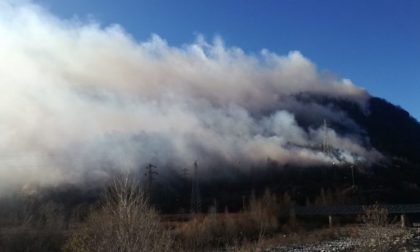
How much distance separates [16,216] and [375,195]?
125363 mm

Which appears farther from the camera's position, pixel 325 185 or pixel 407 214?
pixel 325 185

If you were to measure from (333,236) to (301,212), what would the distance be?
2357 centimetres

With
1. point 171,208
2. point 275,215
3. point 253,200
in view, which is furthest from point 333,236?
point 171,208

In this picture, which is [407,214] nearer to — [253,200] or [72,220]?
[253,200]

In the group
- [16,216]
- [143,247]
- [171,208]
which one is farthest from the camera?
[171,208]

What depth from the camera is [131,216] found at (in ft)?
69.1

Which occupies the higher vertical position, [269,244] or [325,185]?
[325,185]

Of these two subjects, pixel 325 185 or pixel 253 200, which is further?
pixel 325 185

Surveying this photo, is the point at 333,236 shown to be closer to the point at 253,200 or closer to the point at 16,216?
the point at 253,200

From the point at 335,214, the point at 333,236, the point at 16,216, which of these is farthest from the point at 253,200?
the point at 16,216

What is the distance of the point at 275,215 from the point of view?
113m

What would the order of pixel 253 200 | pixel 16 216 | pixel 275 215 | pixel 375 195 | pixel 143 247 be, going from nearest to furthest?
pixel 143 247, pixel 16 216, pixel 275 215, pixel 253 200, pixel 375 195

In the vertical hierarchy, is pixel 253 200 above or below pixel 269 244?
above

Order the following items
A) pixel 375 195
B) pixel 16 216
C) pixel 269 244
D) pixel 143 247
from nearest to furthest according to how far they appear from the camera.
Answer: pixel 143 247
pixel 16 216
pixel 269 244
pixel 375 195
